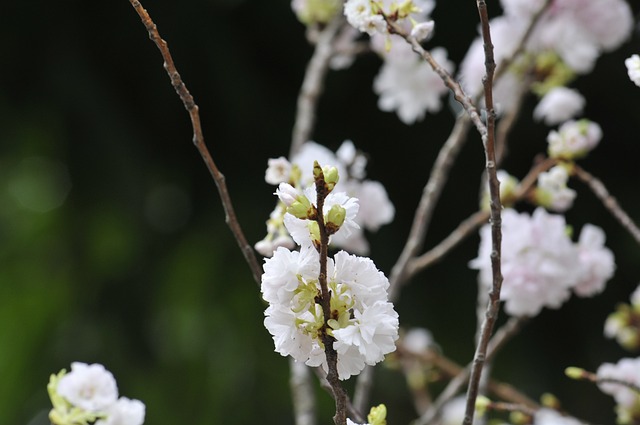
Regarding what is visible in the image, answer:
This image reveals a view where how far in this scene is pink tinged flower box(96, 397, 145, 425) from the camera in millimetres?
418

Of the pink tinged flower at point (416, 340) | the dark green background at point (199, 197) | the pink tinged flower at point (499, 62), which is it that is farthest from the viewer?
the dark green background at point (199, 197)

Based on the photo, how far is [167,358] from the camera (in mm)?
1043

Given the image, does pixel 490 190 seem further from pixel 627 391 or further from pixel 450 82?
pixel 627 391

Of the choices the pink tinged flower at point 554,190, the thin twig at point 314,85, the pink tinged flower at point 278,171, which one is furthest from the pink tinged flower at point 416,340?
the pink tinged flower at point 278,171

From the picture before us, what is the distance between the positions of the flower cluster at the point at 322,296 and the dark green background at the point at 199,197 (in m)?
0.72

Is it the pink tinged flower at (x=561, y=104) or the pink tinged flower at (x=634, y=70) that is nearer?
the pink tinged flower at (x=634, y=70)

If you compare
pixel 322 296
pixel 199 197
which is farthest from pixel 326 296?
pixel 199 197

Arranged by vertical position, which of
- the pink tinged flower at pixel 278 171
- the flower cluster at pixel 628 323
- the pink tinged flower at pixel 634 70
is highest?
the flower cluster at pixel 628 323

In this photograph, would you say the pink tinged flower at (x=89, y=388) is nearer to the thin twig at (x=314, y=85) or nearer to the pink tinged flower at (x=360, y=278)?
the pink tinged flower at (x=360, y=278)

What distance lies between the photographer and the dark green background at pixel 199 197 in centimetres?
104

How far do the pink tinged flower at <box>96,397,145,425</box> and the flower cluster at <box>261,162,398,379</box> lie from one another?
139mm

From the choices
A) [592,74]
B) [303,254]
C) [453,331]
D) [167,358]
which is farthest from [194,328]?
[303,254]

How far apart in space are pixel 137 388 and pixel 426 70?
0.59 m

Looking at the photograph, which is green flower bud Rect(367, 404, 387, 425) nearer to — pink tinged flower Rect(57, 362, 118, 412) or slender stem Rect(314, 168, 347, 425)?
slender stem Rect(314, 168, 347, 425)
